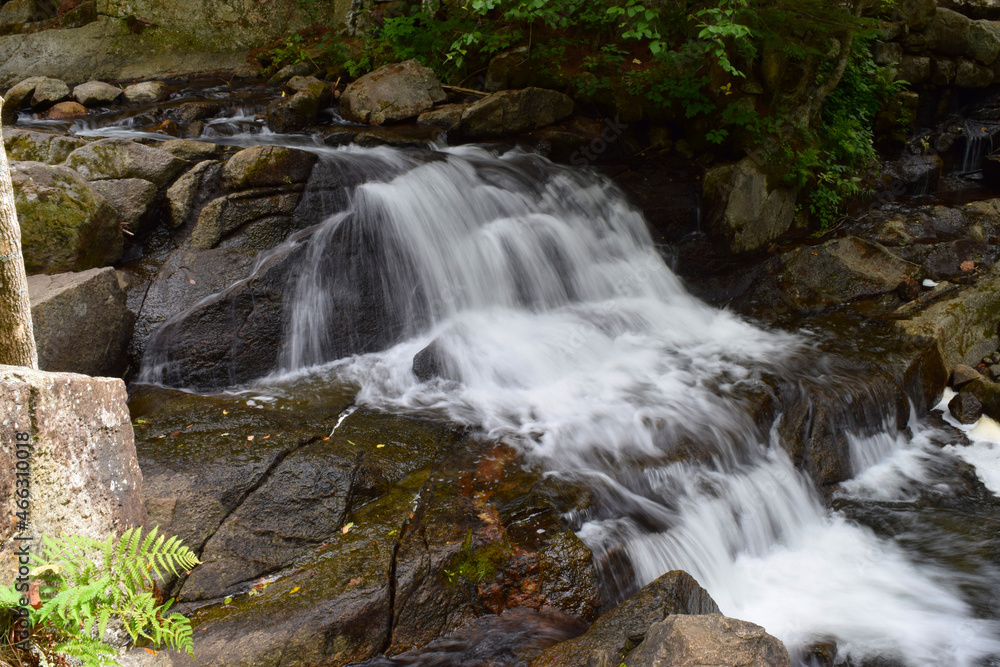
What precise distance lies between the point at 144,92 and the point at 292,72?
2.27 meters

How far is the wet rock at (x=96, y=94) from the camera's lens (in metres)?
9.84

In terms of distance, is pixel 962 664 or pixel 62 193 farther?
pixel 62 193

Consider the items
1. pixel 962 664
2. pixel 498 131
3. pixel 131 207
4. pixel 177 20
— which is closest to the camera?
pixel 962 664

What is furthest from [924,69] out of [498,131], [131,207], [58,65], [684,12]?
[58,65]

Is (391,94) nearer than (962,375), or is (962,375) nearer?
(962,375)

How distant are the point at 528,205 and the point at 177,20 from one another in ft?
28.6

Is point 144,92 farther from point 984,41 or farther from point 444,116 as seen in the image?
point 984,41

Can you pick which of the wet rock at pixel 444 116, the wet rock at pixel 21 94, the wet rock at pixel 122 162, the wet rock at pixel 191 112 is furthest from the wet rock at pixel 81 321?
the wet rock at pixel 21 94

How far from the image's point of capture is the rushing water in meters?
4.32

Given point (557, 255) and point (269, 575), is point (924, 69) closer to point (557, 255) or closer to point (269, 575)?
point (557, 255)

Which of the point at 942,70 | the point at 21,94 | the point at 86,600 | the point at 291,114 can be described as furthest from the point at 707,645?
the point at 942,70

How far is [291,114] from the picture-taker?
895 cm

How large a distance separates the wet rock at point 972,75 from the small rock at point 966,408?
29.0 feet

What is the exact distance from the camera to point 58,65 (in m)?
11.2
